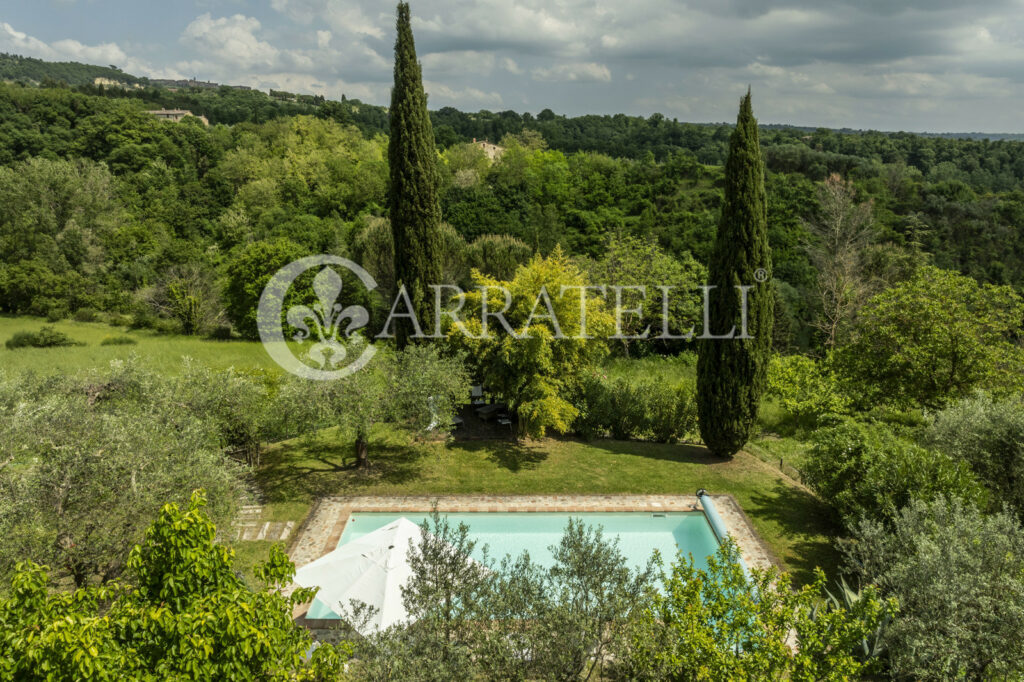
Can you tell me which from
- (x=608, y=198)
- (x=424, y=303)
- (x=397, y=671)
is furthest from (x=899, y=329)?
(x=608, y=198)

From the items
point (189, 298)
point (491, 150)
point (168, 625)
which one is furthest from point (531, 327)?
point (491, 150)

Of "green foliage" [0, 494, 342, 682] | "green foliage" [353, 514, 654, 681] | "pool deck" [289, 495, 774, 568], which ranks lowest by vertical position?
"pool deck" [289, 495, 774, 568]

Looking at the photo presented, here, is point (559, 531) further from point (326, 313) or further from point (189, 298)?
point (189, 298)

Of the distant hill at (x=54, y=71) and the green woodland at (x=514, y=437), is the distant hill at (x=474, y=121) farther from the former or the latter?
the green woodland at (x=514, y=437)

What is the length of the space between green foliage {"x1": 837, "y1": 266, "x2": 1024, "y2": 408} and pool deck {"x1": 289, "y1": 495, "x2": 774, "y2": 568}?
19.5 feet

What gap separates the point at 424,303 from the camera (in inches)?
664

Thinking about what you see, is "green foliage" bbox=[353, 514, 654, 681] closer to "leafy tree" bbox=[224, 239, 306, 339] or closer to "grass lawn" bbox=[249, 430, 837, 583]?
"grass lawn" bbox=[249, 430, 837, 583]

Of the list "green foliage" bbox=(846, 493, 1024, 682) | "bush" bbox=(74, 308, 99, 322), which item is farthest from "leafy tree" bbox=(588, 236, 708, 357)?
"bush" bbox=(74, 308, 99, 322)

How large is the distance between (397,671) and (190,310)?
29120 millimetres

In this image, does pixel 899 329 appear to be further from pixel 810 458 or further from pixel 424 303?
pixel 424 303

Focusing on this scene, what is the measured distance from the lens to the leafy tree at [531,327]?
565 inches

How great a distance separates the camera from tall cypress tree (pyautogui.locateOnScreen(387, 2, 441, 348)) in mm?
16906

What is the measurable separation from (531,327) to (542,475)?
3587 millimetres

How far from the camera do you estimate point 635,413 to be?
16453mm
